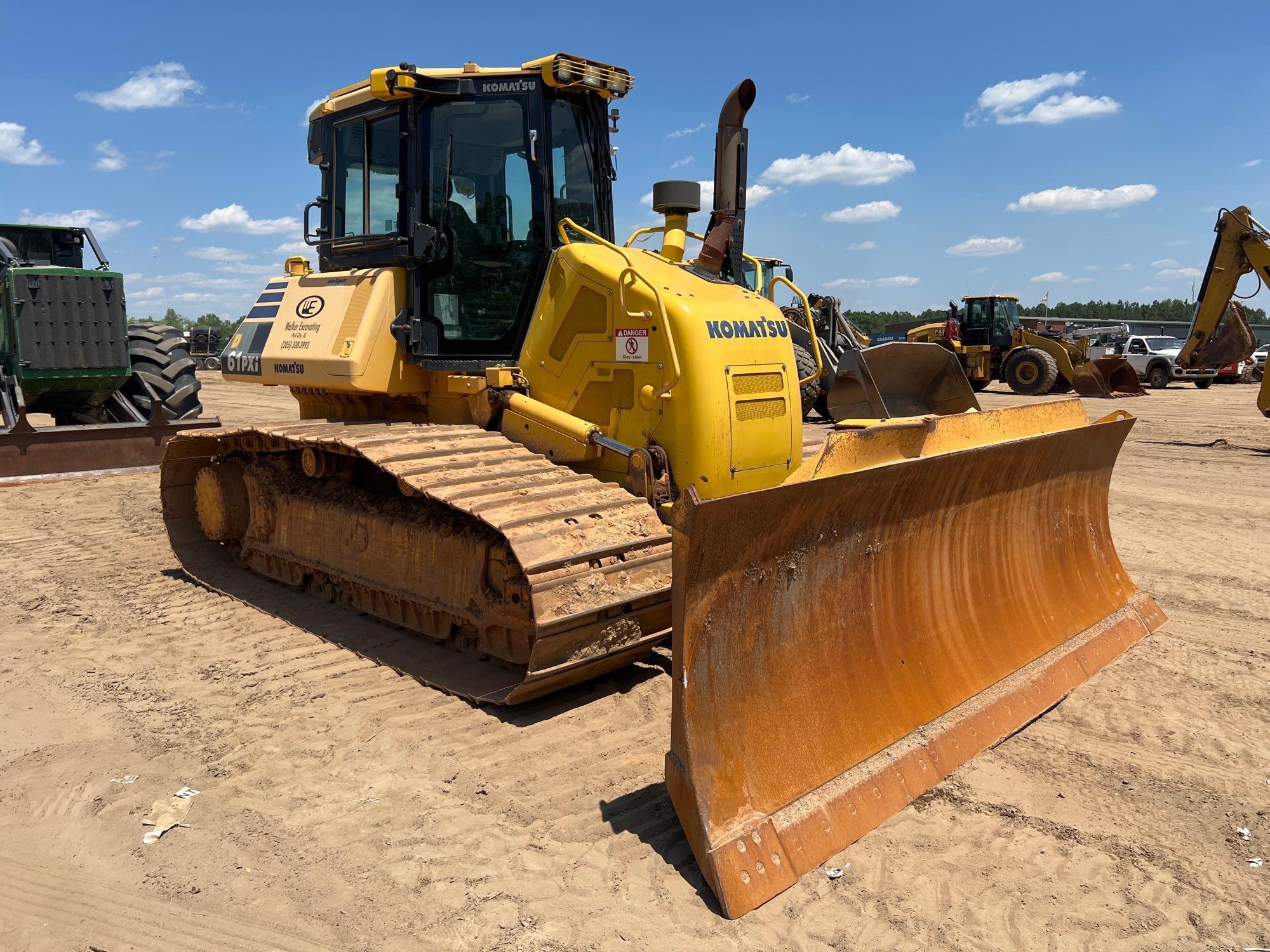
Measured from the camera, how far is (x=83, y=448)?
10109mm

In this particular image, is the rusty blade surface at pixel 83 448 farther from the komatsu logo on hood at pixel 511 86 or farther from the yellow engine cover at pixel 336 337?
the komatsu logo on hood at pixel 511 86

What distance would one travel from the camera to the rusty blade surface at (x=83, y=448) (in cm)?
973

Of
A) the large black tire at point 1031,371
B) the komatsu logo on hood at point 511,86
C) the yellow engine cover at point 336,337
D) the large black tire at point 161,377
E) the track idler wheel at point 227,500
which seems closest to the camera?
the komatsu logo on hood at point 511,86

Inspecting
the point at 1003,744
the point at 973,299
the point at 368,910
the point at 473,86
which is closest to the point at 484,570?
the point at 368,910

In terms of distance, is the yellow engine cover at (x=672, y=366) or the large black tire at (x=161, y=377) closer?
the yellow engine cover at (x=672, y=366)

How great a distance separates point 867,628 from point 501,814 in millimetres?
1620

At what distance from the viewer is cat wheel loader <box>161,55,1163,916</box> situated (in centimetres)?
336

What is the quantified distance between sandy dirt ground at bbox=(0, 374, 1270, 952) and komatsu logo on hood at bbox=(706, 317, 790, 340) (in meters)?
1.75

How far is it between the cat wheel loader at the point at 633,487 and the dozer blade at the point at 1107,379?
59.6 feet

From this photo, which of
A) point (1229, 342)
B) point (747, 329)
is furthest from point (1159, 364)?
point (747, 329)

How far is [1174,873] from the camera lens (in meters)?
3.12

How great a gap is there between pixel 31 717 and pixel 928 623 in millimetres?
4075

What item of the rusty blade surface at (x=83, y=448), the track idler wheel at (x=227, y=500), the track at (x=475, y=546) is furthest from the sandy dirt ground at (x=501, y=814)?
the rusty blade surface at (x=83, y=448)

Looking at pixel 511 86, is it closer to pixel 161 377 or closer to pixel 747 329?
pixel 747 329
